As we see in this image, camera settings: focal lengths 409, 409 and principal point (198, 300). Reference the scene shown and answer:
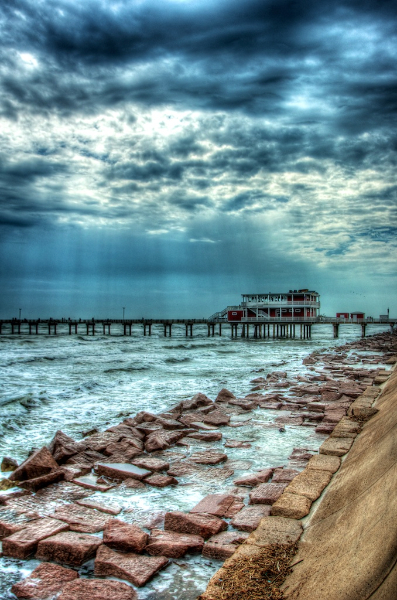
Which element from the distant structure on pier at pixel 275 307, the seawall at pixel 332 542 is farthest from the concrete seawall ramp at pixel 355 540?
the distant structure on pier at pixel 275 307

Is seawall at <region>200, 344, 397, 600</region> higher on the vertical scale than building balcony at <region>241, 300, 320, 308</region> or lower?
lower

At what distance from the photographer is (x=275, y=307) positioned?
55.5 m

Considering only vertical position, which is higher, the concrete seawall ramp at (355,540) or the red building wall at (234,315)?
the red building wall at (234,315)

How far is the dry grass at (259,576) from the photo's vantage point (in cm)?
305

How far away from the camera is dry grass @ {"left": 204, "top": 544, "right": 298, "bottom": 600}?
305 cm

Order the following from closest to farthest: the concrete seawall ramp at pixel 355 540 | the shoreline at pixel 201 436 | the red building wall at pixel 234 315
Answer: the concrete seawall ramp at pixel 355 540 → the shoreline at pixel 201 436 → the red building wall at pixel 234 315

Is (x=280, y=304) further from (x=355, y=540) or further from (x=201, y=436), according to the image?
(x=355, y=540)

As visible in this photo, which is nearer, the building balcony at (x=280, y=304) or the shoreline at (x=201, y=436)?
the shoreline at (x=201, y=436)

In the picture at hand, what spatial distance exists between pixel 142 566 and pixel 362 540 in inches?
84.8

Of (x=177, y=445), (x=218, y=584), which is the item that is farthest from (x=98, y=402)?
(x=218, y=584)

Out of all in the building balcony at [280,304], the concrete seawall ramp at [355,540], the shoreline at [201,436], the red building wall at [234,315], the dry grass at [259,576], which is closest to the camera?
the concrete seawall ramp at [355,540]

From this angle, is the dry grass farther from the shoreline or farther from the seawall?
the shoreline

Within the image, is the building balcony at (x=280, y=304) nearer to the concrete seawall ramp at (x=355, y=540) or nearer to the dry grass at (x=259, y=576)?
the concrete seawall ramp at (x=355, y=540)

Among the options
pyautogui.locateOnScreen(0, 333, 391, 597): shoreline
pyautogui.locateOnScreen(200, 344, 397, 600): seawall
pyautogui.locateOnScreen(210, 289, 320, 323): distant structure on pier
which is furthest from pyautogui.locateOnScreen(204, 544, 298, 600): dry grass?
pyautogui.locateOnScreen(210, 289, 320, 323): distant structure on pier
